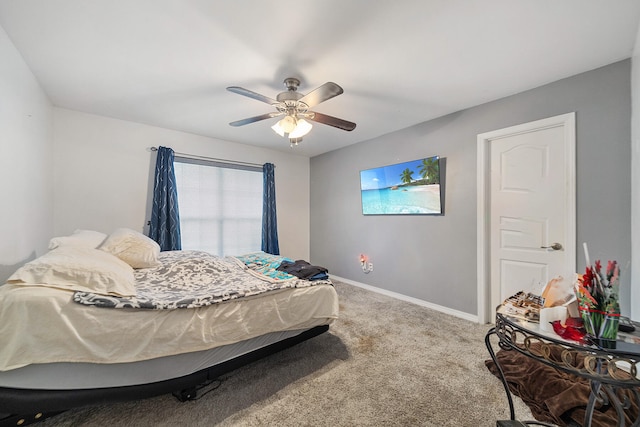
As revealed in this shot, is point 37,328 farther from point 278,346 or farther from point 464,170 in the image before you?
point 464,170

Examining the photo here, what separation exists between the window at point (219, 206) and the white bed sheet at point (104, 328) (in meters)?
2.49

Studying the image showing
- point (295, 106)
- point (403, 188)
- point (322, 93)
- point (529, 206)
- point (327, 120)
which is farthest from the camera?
point (403, 188)

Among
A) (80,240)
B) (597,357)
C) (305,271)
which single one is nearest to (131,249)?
(80,240)

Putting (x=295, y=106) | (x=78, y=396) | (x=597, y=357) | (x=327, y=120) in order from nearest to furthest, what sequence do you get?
(x=597, y=357) → (x=78, y=396) → (x=295, y=106) → (x=327, y=120)

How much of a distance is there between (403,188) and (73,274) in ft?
11.2

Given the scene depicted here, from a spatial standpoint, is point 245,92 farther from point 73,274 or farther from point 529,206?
point 529,206

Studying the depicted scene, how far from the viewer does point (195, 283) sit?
2.04 meters

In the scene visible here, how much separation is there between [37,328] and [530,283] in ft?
12.3

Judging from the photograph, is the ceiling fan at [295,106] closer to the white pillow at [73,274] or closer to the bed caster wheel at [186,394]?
the white pillow at [73,274]

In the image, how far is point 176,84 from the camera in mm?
2303

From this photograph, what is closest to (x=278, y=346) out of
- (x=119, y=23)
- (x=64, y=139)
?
(x=119, y=23)

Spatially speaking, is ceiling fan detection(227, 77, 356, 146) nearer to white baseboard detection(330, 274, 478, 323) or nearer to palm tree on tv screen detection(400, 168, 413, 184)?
palm tree on tv screen detection(400, 168, 413, 184)

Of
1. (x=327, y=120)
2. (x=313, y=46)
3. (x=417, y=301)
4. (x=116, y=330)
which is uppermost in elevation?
(x=313, y=46)

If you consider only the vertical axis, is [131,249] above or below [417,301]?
above
